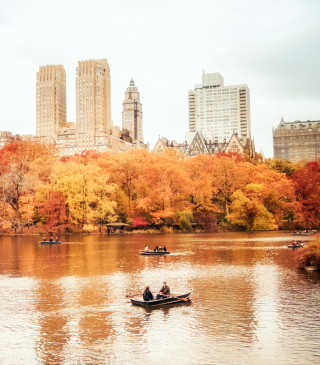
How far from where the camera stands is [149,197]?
78.7m

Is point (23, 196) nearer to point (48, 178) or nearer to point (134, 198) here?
point (48, 178)

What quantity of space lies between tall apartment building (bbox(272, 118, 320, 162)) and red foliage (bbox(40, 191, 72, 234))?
96.8 metres

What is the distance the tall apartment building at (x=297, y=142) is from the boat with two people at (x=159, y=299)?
136m

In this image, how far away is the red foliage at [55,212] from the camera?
75.2 meters

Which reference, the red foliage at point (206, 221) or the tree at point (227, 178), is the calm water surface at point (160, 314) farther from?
the tree at point (227, 178)

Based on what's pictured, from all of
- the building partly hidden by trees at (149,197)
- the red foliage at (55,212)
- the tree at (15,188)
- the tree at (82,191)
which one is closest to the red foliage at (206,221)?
the building partly hidden by trees at (149,197)

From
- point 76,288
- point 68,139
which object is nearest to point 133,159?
point 76,288

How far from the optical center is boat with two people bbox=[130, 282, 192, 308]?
24172mm

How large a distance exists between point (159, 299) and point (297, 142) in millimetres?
140577

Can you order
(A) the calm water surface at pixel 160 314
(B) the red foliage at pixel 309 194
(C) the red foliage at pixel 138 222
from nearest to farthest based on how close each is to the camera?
(A) the calm water surface at pixel 160 314
(B) the red foliage at pixel 309 194
(C) the red foliage at pixel 138 222

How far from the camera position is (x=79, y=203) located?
77.2m

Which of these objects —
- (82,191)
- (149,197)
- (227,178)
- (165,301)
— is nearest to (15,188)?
(82,191)

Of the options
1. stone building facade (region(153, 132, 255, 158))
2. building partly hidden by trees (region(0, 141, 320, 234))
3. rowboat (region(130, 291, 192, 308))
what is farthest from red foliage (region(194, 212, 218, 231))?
stone building facade (region(153, 132, 255, 158))

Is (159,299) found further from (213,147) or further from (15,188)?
(213,147)
